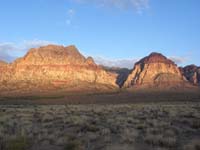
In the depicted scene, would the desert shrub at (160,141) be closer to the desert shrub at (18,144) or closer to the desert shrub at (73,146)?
the desert shrub at (73,146)

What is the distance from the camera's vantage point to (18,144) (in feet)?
37.9

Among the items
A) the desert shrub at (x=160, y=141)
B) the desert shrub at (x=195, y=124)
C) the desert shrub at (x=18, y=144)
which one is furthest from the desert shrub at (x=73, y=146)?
the desert shrub at (x=195, y=124)

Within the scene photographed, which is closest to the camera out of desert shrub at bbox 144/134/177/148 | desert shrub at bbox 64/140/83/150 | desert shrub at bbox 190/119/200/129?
desert shrub at bbox 64/140/83/150

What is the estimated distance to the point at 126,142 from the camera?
12492mm

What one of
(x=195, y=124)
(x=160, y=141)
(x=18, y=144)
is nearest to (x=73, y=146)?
(x=18, y=144)

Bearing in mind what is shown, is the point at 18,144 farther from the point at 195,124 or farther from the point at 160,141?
the point at 195,124

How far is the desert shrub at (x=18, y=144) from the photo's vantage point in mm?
11095

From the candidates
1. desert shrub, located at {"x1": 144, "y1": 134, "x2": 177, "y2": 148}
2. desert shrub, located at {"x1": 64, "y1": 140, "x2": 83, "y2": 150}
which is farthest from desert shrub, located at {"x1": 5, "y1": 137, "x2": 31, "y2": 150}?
desert shrub, located at {"x1": 144, "y1": 134, "x2": 177, "y2": 148}

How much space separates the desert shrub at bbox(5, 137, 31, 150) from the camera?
1109 cm

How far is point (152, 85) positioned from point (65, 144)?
190558 mm

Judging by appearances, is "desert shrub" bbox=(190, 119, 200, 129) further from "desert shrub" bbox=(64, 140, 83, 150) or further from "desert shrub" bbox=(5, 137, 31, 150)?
"desert shrub" bbox=(5, 137, 31, 150)

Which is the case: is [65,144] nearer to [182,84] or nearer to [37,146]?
[37,146]

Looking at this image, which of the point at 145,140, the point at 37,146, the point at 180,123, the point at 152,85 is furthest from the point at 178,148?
the point at 152,85

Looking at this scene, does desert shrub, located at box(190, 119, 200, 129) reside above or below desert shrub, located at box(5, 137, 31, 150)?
above
